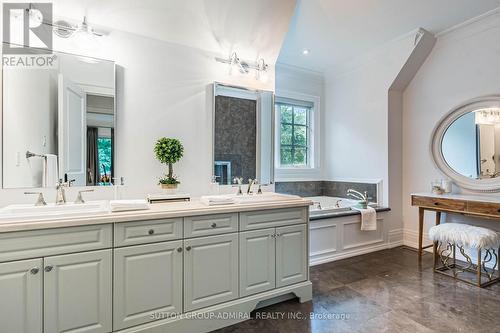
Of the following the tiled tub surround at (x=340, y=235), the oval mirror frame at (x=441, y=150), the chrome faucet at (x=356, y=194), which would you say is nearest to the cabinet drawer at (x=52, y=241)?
the tiled tub surround at (x=340, y=235)

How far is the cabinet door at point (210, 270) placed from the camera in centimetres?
180

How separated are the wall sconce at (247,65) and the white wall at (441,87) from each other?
2.22 meters

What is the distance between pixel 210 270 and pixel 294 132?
9.72 ft

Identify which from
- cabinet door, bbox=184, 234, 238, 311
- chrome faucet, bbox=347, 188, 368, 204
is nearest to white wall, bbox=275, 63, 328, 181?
chrome faucet, bbox=347, 188, 368, 204

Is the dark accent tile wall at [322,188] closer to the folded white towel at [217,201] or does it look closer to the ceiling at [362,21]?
the ceiling at [362,21]

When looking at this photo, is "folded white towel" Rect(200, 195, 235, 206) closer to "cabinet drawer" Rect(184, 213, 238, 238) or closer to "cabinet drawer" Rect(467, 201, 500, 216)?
"cabinet drawer" Rect(184, 213, 238, 238)

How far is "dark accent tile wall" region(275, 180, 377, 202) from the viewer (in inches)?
152

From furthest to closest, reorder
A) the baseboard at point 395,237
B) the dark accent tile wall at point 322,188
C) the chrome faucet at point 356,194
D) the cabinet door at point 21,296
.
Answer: the dark accent tile wall at point 322,188, the chrome faucet at point 356,194, the baseboard at point 395,237, the cabinet door at point 21,296

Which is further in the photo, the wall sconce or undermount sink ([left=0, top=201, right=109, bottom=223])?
the wall sconce

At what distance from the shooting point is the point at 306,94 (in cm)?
436

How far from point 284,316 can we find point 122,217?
1.40 meters

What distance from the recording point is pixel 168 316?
174cm

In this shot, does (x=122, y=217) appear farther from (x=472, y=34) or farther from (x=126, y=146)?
(x=472, y=34)

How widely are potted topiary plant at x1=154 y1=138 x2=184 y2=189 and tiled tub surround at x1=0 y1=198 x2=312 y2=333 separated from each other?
0.24 metres
